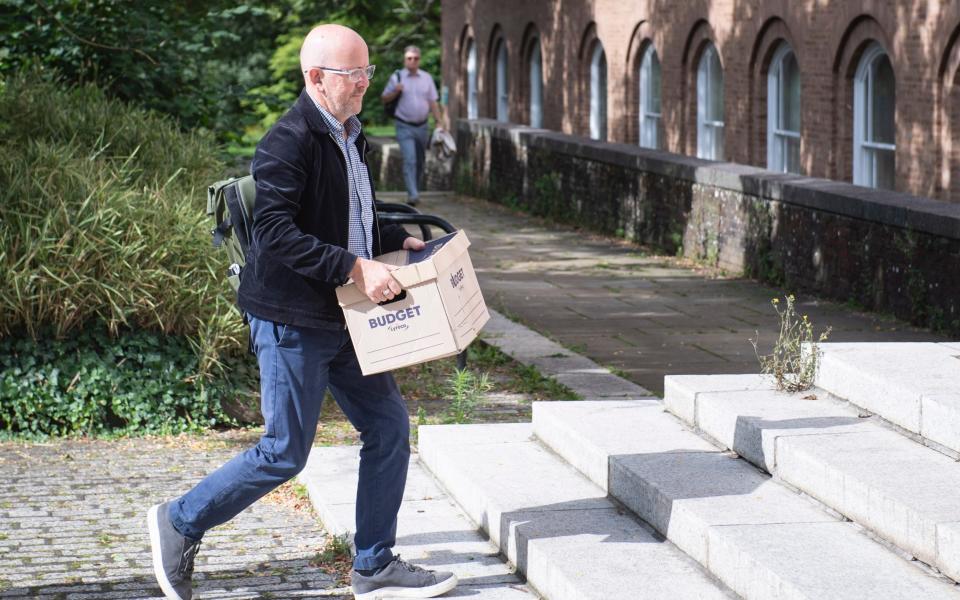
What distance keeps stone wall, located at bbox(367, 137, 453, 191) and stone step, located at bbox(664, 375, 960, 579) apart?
18904 mm

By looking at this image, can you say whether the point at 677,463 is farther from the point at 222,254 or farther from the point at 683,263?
the point at 683,263

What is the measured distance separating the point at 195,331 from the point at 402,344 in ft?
11.9

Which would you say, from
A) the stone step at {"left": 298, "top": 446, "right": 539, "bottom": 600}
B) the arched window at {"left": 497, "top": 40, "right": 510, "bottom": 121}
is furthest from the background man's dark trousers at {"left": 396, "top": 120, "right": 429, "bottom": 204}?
the stone step at {"left": 298, "top": 446, "right": 539, "bottom": 600}

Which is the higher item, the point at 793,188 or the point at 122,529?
the point at 793,188

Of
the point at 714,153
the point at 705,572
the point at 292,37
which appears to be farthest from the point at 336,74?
the point at 292,37

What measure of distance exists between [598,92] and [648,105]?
2.19 m

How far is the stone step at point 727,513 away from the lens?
4.30 m

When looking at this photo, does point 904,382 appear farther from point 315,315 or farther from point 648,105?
point 648,105

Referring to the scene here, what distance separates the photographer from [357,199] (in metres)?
4.74

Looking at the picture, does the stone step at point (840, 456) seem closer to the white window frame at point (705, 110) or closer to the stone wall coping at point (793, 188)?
the stone wall coping at point (793, 188)

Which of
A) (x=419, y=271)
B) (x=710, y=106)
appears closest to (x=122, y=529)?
(x=419, y=271)

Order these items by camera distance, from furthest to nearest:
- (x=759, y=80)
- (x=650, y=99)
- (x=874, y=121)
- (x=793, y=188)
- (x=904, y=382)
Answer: (x=650, y=99) < (x=759, y=80) < (x=874, y=121) < (x=793, y=188) < (x=904, y=382)

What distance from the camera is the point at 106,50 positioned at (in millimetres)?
13383

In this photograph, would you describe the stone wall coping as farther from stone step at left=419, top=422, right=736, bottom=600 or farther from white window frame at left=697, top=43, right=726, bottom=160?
stone step at left=419, top=422, right=736, bottom=600
